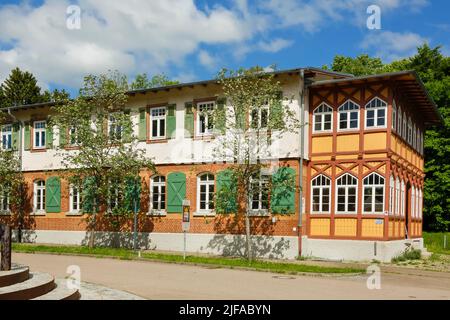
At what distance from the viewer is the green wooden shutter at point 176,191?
88.3 ft

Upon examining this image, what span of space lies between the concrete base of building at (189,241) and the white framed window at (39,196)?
1.24 meters

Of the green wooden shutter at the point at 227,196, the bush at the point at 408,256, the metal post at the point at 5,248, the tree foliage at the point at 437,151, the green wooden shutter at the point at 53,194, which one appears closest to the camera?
the metal post at the point at 5,248

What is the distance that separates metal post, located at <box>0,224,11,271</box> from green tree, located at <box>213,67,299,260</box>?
10.4 metres

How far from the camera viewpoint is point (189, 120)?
26.9 meters

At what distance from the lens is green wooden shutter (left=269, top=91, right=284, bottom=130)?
868 inches

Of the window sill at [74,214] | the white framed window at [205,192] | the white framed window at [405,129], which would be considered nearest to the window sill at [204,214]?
the white framed window at [205,192]

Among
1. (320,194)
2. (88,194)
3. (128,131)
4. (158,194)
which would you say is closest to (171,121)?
(128,131)

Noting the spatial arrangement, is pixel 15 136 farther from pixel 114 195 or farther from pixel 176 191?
pixel 176 191

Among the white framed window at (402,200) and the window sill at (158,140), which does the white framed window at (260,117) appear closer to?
the window sill at (158,140)

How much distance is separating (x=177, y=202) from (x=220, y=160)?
2.90 m

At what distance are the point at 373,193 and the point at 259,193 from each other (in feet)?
14.4

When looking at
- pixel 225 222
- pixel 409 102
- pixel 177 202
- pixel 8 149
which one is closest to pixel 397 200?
pixel 409 102

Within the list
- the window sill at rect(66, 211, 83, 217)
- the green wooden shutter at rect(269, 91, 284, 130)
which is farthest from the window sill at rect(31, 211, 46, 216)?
the green wooden shutter at rect(269, 91, 284, 130)

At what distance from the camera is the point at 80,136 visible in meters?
25.9
